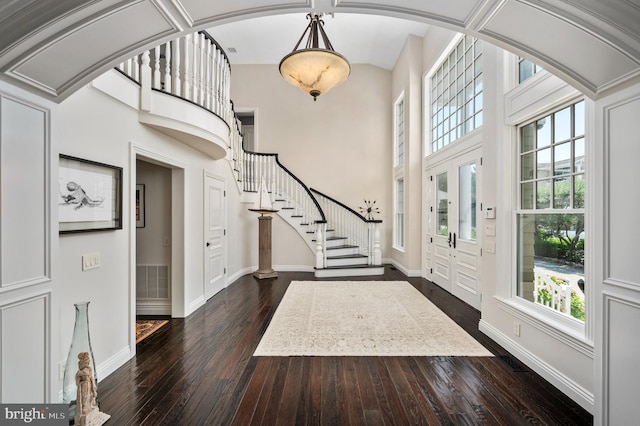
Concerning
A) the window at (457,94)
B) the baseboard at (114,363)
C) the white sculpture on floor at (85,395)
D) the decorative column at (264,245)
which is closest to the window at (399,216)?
the window at (457,94)

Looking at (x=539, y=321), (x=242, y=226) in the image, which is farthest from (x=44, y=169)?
(x=242, y=226)

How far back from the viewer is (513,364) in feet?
8.70

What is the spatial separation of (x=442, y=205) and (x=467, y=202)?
35.4 inches

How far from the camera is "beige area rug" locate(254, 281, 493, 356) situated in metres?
2.93

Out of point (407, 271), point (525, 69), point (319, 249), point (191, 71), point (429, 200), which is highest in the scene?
point (191, 71)

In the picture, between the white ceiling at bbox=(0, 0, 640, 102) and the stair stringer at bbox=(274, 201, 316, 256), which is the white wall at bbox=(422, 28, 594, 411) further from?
the stair stringer at bbox=(274, 201, 316, 256)

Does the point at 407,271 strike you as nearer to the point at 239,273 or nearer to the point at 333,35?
the point at 239,273

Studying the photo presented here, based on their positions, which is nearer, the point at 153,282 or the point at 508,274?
the point at 508,274

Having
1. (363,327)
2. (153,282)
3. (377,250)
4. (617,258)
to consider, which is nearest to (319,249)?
(377,250)

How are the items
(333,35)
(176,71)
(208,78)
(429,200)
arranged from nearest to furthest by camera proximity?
(176,71) < (208,78) < (429,200) < (333,35)

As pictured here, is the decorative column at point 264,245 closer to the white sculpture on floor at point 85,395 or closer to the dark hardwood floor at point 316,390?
the dark hardwood floor at point 316,390

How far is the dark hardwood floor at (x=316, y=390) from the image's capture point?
6.52ft

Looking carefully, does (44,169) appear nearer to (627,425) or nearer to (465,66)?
(627,425)

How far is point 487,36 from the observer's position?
1.60 m
